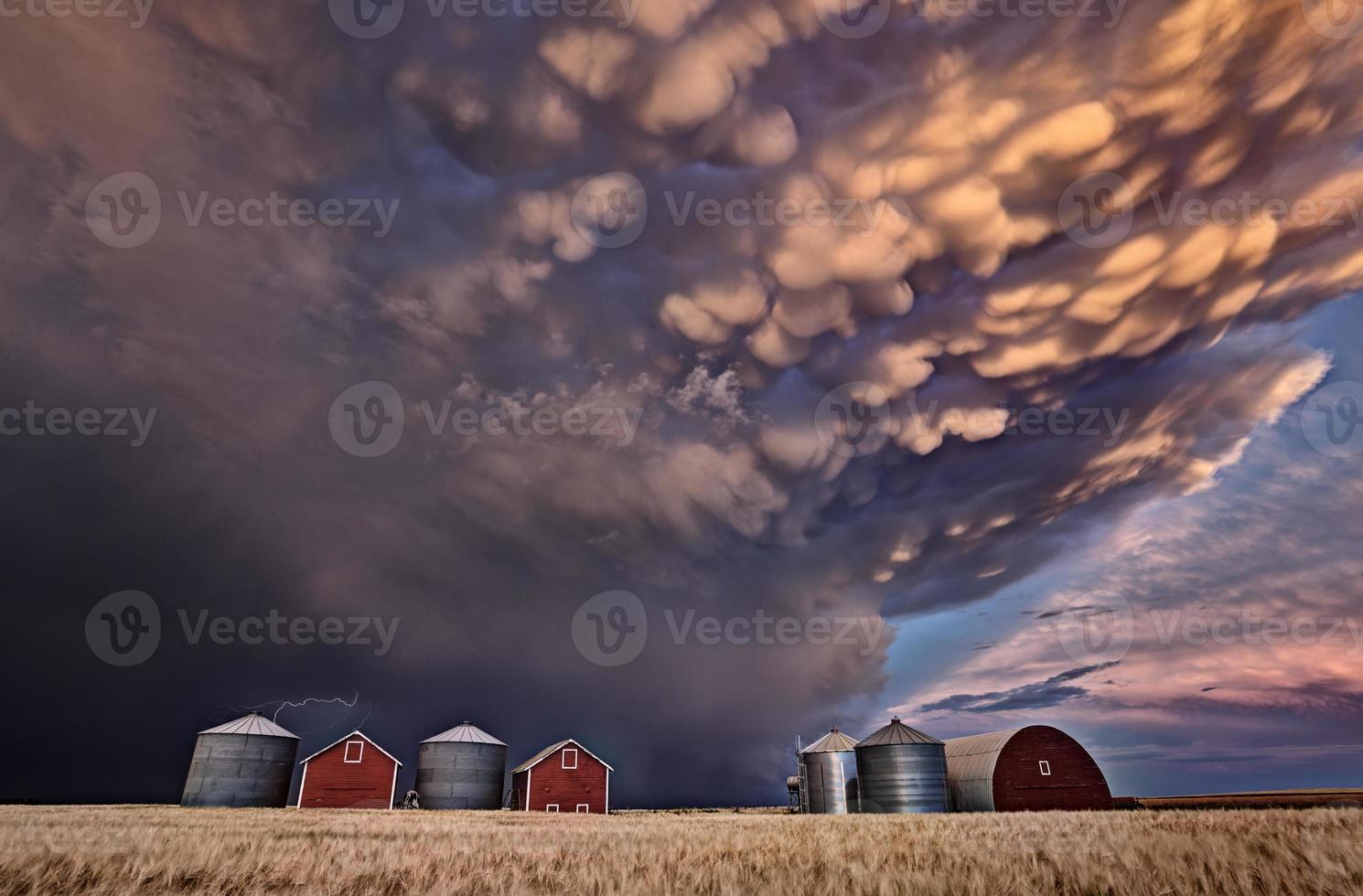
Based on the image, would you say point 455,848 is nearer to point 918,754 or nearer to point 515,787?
point 918,754

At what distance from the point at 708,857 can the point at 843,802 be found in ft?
161

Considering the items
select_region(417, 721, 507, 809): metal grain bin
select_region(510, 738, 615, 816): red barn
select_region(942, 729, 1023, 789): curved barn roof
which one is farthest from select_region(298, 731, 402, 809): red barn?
select_region(942, 729, 1023, 789): curved barn roof

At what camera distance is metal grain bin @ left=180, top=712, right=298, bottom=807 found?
58250mm

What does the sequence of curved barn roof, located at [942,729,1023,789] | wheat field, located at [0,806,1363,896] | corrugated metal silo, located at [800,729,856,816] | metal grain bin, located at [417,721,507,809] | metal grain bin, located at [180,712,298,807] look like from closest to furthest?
wheat field, located at [0,806,1363,896] < curved barn roof, located at [942,729,1023,789] < corrugated metal silo, located at [800,729,856,816] < metal grain bin, located at [180,712,298,807] < metal grain bin, located at [417,721,507,809]

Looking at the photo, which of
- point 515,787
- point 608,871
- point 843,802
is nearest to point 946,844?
point 608,871

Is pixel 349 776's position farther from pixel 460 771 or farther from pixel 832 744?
pixel 832 744

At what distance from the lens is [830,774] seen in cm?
5419

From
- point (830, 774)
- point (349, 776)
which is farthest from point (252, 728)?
point (830, 774)

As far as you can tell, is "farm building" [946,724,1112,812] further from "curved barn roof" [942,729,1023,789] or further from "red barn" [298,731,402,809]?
"red barn" [298,731,402,809]

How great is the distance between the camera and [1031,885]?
A: 667 cm

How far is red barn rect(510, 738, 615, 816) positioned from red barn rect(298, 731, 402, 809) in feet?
40.8

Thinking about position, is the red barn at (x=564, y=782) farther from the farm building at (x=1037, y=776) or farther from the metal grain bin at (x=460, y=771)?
the farm building at (x=1037, y=776)

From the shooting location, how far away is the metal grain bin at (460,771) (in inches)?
2454

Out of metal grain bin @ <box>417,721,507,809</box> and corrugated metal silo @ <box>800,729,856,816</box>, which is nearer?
corrugated metal silo @ <box>800,729,856,816</box>
